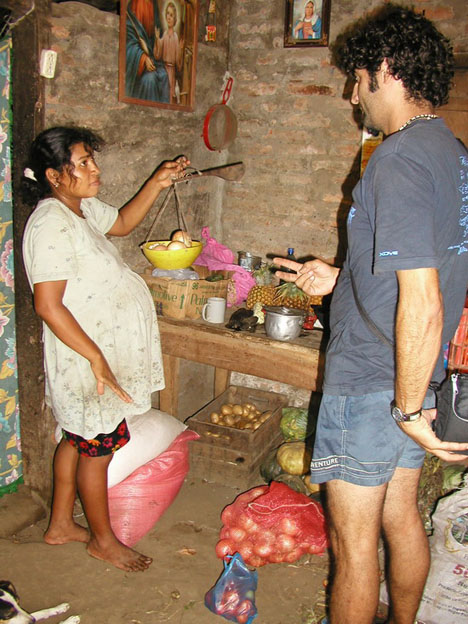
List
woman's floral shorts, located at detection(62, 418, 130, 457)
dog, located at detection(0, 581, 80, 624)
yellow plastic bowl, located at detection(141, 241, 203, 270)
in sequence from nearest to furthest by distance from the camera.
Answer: dog, located at detection(0, 581, 80, 624) < woman's floral shorts, located at detection(62, 418, 130, 457) < yellow plastic bowl, located at detection(141, 241, 203, 270)

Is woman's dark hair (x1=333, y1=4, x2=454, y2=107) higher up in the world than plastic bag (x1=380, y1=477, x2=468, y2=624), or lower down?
higher up

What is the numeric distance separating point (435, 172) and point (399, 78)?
0.39m

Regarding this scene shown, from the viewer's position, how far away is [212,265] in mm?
3879

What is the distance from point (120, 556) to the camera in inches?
109

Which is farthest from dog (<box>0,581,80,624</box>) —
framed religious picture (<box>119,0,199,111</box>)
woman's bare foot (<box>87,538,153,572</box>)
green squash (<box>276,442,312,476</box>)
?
framed religious picture (<box>119,0,199,111</box>)

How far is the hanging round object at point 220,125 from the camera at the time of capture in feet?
13.2

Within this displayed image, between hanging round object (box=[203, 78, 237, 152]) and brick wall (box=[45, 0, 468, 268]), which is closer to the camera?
brick wall (box=[45, 0, 468, 268])

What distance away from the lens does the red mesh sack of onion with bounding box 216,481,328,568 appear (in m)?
2.85

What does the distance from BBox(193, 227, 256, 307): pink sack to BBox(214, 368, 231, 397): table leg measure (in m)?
0.69

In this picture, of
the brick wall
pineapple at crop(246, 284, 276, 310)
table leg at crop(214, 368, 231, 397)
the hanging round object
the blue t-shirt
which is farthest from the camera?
table leg at crop(214, 368, 231, 397)

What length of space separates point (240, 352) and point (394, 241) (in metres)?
1.98

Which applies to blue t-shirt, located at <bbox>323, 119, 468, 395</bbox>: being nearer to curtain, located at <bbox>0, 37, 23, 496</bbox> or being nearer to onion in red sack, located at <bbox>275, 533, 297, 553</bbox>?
onion in red sack, located at <bbox>275, 533, 297, 553</bbox>

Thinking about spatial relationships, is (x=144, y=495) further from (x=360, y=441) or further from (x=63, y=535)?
(x=360, y=441)

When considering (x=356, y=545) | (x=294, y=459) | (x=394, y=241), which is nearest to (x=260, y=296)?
(x=294, y=459)
